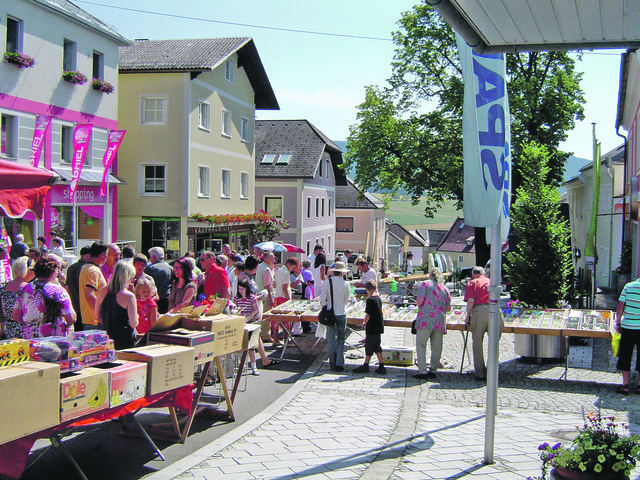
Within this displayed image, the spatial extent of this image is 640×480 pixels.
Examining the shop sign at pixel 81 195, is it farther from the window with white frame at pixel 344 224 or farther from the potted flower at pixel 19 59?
the window with white frame at pixel 344 224

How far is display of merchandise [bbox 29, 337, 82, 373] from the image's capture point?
16.9ft

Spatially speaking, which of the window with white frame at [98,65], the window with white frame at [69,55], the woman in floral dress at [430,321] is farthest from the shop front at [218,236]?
the woman in floral dress at [430,321]

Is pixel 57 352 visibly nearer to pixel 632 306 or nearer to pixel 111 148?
pixel 632 306

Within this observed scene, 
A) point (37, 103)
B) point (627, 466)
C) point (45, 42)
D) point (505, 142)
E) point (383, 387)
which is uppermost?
point (45, 42)

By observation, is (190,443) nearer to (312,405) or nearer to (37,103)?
(312,405)

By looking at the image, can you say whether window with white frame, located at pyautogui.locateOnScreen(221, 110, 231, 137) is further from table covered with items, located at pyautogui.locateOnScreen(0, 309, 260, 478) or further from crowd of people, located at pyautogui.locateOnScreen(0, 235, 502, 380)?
table covered with items, located at pyautogui.locateOnScreen(0, 309, 260, 478)

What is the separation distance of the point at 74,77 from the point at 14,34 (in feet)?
7.81

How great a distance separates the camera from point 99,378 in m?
5.41

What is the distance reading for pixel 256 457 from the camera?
6.49m

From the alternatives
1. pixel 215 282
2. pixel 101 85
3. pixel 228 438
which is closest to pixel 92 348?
pixel 228 438

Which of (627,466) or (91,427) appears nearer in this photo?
(627,466)

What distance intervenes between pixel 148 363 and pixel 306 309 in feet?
19.7

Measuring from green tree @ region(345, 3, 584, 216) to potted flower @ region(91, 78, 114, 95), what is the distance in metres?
14.4

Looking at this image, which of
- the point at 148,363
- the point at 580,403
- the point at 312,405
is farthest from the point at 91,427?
the point at 580,403
